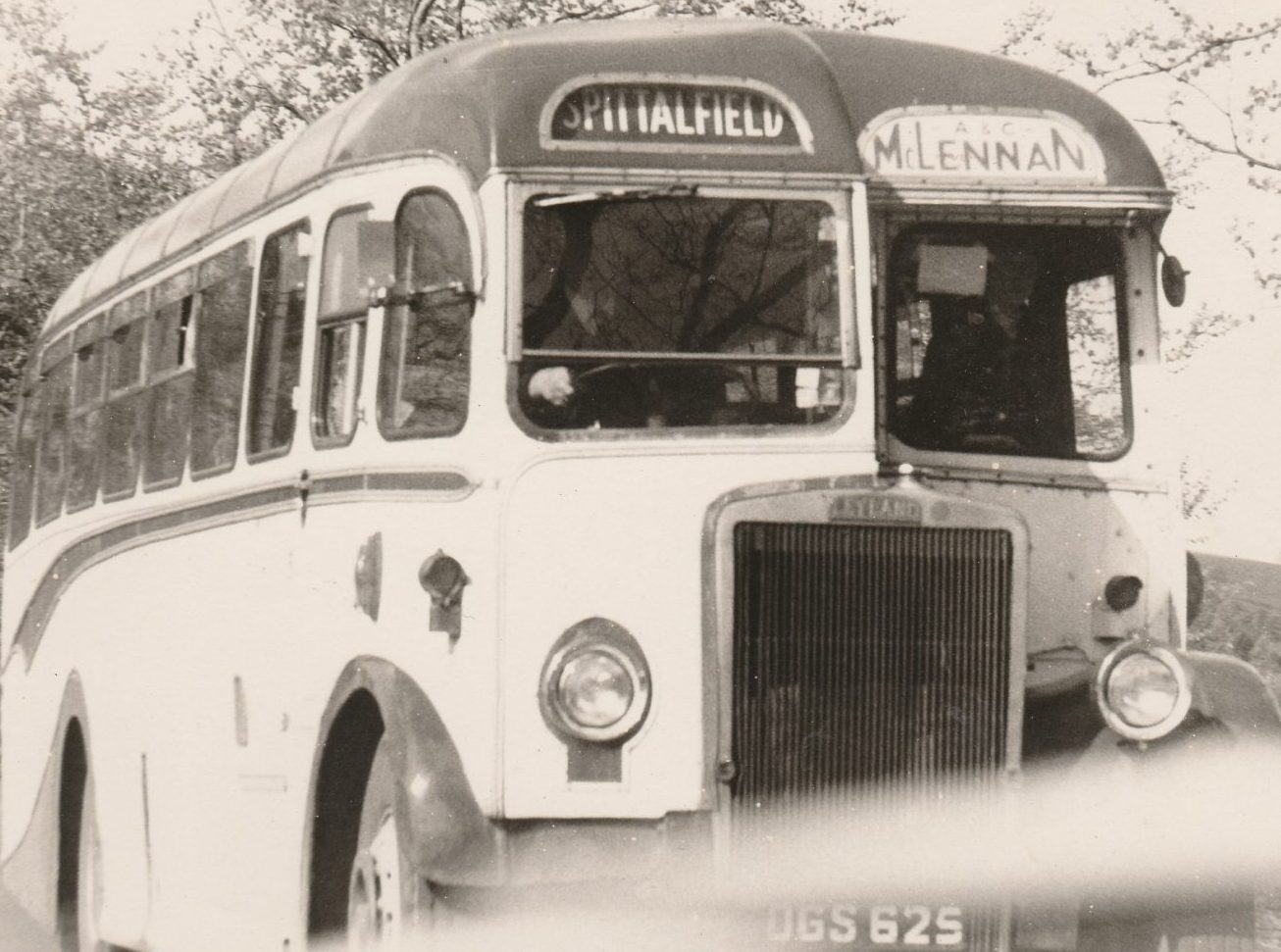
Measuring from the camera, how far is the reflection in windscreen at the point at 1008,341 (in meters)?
7.72

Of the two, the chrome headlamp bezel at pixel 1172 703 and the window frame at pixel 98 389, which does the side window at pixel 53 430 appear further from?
the chrome headlamp bezel at pixel 1172 703

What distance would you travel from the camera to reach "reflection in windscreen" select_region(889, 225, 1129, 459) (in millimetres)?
7723

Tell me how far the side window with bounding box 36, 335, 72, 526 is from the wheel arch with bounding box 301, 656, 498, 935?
5.46m

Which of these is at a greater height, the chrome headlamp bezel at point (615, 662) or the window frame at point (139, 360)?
the window frame at point (139, 360)

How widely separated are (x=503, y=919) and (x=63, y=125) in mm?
23652

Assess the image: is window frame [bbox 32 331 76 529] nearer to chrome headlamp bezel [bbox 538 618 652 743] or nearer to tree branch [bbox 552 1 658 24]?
chrome headlamp bezel [bbox 538 618 652 743]

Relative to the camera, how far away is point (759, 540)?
6.68 meters

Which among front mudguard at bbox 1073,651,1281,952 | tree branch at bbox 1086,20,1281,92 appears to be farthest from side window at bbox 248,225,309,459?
tree branch at bbox 1086,20,1281,92

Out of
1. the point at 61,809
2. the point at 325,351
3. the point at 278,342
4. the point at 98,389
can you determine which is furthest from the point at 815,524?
the point at 61,809

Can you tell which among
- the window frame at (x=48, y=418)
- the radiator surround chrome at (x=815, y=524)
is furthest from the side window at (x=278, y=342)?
the window frame at (x=48, y=418)

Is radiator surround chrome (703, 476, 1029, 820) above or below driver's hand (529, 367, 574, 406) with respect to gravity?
below

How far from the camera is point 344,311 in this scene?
7836 millimetres

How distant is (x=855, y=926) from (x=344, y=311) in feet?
8.89

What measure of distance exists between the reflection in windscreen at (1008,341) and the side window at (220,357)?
2749 mm
